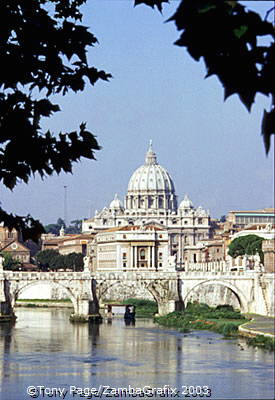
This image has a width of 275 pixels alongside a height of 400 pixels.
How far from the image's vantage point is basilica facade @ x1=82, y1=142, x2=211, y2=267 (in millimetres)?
122438

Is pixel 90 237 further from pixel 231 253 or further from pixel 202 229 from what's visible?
pixel 231 253

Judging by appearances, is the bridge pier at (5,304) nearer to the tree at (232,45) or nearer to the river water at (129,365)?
the river water at (129,365)

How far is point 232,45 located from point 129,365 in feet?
76.5

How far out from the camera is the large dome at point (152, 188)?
449 ft

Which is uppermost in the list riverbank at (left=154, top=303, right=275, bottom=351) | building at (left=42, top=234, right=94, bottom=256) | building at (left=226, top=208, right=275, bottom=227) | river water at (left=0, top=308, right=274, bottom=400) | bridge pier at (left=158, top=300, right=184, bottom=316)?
building at (left=226, top=208, right=275, bottom=227)

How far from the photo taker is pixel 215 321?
38.7 meters

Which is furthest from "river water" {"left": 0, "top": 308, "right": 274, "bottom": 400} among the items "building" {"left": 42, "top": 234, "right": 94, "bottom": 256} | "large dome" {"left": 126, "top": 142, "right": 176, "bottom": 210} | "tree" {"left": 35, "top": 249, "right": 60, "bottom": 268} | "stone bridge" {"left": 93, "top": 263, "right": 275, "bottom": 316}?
"large dome" {"left": 126, "top": 142, "right": 176, "bottom": 210}

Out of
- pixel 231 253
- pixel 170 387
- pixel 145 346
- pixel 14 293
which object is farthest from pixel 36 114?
pixel 231 253

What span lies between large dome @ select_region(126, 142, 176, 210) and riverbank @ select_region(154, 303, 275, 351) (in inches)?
3521

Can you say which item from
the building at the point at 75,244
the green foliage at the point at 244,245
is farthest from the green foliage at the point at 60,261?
the green foliage at the point at 244,245

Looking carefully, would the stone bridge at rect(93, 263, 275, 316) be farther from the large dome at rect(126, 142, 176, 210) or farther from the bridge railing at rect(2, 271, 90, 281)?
the large dome at rect(126, 142, 176, 210)

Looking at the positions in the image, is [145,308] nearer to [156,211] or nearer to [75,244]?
[75,244]

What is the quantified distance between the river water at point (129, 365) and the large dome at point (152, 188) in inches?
3881

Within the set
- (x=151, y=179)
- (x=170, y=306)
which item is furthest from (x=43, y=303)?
(x=151, y=179)
